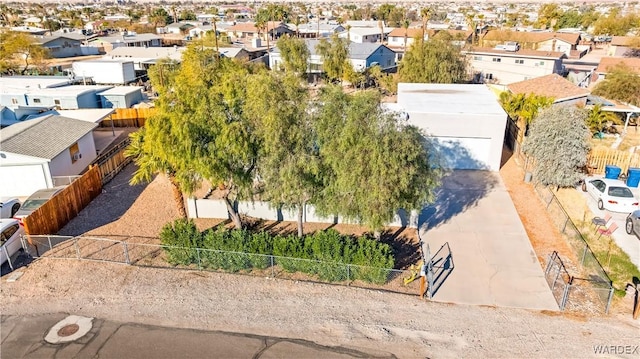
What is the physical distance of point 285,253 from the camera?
55.6 ft

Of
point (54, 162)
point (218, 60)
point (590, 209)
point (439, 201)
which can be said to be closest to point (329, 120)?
point (439, 201)

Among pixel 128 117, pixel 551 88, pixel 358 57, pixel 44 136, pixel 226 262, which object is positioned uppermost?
pixel 358 57

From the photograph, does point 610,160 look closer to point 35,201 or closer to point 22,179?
point 35,201

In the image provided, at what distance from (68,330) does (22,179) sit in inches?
517

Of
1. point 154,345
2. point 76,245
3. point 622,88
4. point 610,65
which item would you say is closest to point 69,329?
point 154,345

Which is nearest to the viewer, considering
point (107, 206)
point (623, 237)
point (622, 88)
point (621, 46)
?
point (623, 237)

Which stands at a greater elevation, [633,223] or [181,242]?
[181,242]

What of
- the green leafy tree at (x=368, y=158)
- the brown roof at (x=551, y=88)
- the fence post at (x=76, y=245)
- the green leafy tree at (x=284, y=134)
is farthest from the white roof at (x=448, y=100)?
the fence post at (x=76, y=245)

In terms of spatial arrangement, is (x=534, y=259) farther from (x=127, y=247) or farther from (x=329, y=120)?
(x=127, y=247)

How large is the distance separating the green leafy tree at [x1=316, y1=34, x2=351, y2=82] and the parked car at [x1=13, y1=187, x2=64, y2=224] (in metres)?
32.5

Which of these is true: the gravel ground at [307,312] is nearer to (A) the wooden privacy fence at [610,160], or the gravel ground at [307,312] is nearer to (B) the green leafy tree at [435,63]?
(A) the wooden privacy fence at [610,160]

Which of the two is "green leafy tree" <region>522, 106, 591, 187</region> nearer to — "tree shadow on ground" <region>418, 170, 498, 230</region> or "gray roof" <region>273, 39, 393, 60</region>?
"tree shadow on ground" <region>418, 170, 498, 230</region>

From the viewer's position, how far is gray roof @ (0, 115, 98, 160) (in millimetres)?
23266

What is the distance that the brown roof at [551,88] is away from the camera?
33.5 metres
